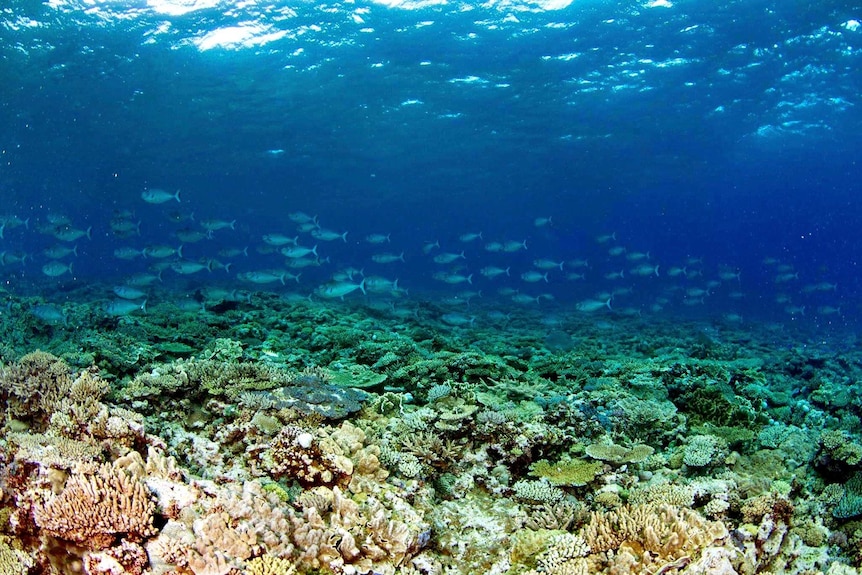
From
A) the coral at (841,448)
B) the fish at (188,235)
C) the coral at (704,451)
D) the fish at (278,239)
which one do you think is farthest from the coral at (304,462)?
the fish at (278,239)

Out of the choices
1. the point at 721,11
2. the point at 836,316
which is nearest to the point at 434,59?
the point at 721,11

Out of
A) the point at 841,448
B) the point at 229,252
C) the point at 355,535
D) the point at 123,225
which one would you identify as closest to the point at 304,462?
the point at 355,535

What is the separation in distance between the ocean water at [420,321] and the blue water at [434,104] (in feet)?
0.77

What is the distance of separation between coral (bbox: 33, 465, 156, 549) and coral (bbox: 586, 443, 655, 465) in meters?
4.15

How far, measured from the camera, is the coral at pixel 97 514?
12.5 ft

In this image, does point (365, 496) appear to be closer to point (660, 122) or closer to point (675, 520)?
point (675, 520)

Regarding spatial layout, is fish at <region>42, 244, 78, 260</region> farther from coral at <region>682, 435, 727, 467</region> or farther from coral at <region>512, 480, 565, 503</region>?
coral at <region>682, 435, 727, 467</region>

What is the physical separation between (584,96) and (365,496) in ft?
97.3

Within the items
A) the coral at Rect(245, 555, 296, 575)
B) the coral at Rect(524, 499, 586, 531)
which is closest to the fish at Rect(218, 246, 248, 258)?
the coral at Rect(524, 499, 586, 531)

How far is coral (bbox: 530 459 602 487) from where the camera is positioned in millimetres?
5352

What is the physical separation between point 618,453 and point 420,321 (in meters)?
11.5

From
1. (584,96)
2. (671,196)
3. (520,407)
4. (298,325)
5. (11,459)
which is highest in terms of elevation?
(584,96)

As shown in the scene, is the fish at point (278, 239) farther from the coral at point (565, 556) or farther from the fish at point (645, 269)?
the coral at point (565, 556)

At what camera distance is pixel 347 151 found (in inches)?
1729
